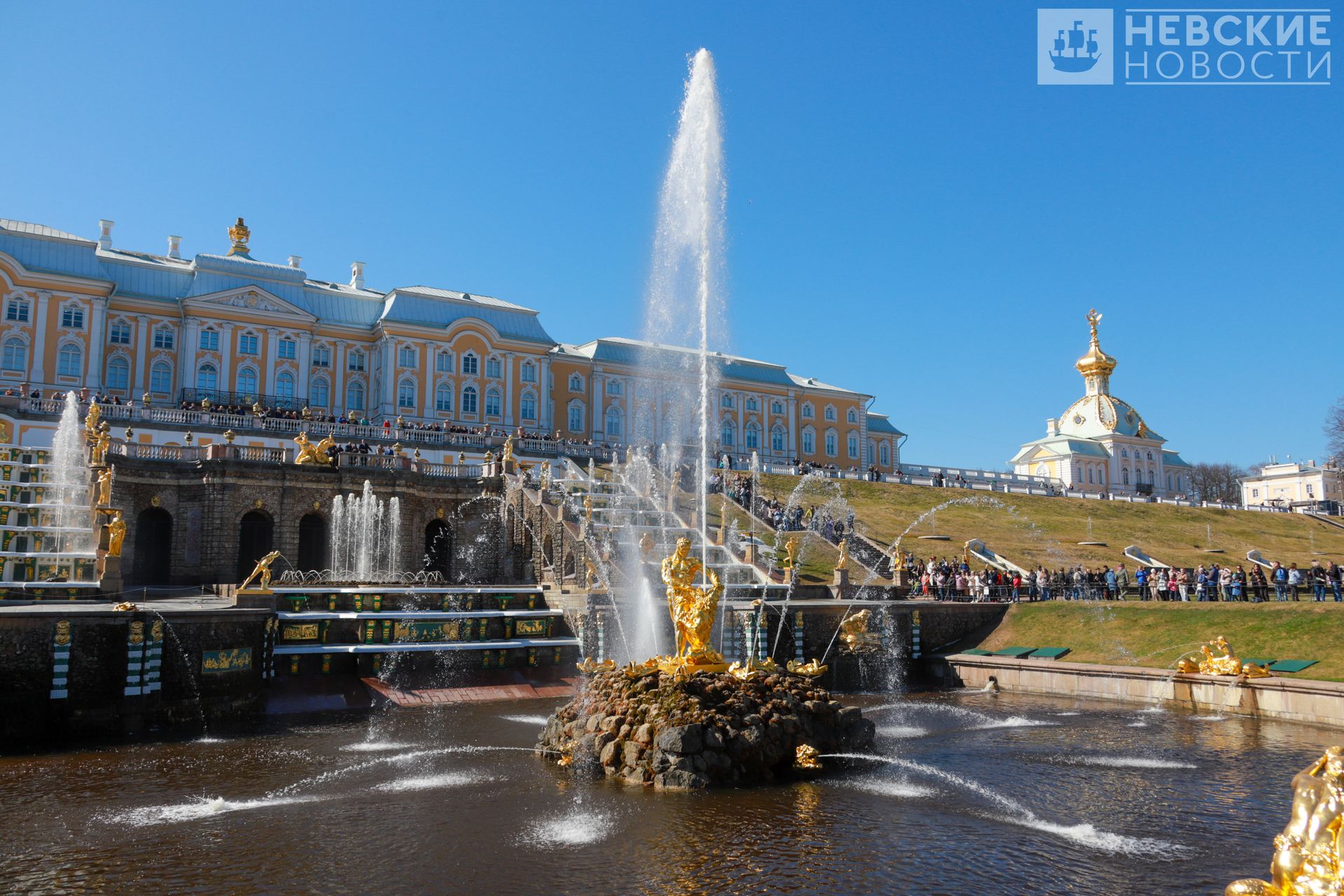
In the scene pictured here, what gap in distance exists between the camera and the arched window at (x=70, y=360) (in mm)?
47062

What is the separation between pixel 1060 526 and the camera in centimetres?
4834

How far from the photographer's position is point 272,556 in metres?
20.8

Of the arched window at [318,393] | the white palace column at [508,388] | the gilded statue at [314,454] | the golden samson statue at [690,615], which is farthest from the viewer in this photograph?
the white palace column at [508,388]

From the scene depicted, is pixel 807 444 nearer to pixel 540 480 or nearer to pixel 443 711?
pixel 540 480

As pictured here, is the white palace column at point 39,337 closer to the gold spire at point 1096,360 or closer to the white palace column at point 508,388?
the white palace column at point 508,388

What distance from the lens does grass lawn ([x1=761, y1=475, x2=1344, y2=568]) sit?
136 ft

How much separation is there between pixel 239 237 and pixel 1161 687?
2132 inches

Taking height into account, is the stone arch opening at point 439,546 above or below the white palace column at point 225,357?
below

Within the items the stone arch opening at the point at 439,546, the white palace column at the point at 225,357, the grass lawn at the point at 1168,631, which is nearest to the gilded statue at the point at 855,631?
the grass lawn at the point at 1168,631

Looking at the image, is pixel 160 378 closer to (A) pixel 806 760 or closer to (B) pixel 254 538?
(B) pixel 254 538

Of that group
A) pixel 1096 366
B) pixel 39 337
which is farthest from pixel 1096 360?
pixel 39 337

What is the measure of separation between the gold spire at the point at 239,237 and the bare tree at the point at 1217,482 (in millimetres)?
93064

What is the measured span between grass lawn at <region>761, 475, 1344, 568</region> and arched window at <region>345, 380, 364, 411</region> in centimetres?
2444

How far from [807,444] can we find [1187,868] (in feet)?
205
